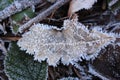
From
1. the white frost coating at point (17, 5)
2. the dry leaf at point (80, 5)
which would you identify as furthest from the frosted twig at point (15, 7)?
the dry leaf at point (80, 5)

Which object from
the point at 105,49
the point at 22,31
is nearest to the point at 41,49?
the point at 22,31

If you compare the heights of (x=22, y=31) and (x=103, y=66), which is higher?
(x=22, y=31)

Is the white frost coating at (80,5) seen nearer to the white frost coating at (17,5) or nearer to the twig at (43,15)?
the twig at (43,15)

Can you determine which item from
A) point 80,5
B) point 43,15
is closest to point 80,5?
point 80,5

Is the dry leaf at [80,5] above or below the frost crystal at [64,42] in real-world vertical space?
above

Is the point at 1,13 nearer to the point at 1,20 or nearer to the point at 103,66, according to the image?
the point at 1,20

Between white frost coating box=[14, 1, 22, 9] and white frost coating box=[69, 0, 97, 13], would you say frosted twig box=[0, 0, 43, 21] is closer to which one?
white frost coating box=[14, 1, 22, 9]
